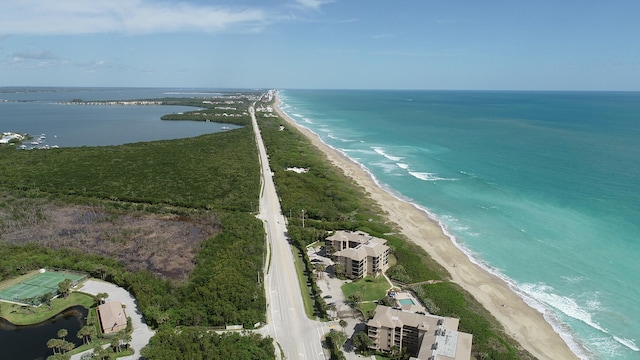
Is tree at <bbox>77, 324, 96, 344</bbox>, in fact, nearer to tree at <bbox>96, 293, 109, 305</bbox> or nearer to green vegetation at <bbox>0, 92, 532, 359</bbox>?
green vegetation at <bbox>0, 92, 532, 359</bbox>

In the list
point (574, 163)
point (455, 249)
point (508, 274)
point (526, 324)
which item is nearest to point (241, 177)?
point (455, 249)

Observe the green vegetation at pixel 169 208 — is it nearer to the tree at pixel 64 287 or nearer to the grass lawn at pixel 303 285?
the tree at pixel 64 287

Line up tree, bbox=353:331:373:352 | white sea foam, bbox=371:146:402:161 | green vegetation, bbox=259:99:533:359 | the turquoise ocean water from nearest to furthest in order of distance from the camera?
tree, bbox=353:331:373:352
green vegetation, bbox=259:99:533:359
the turquoise ocean water
white sea foam, bbox=371:146:402:161

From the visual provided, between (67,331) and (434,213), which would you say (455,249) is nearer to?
(434,213)

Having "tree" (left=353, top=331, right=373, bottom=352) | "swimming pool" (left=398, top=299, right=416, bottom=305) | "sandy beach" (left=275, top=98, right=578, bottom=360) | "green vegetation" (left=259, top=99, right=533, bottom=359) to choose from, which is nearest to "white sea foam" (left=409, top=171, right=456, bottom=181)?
"sandy beach" (left=275, top=98, right=578, bottom=360)

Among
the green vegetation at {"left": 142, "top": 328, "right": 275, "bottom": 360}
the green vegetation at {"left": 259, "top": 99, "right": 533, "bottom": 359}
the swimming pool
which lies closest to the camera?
the green vegetation at {"left": 142, "top": 328, "right": 275, "bottom": 360}

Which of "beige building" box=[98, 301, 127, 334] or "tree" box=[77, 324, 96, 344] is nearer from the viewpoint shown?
"tree" box=[77, 324, 96, 344]

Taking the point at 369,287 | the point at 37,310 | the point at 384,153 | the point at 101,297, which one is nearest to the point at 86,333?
the point at 101,297
